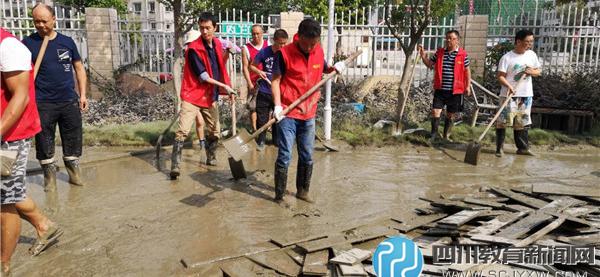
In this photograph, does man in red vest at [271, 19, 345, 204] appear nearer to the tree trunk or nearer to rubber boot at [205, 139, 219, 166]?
rubber boot at [205, 139, 219, 166]

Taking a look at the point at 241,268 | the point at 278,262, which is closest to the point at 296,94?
the point at 278,262

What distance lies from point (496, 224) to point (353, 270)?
1483 mm

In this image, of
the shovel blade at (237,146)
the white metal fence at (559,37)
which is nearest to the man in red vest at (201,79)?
the shovel blade at (237,146)

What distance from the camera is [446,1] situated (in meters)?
9.02

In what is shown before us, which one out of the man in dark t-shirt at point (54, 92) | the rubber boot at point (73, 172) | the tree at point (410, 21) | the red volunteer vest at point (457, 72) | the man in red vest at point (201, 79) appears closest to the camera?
the man in dark t-shirt at point (54, 92)

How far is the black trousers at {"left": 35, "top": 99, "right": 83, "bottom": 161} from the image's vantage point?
519cm

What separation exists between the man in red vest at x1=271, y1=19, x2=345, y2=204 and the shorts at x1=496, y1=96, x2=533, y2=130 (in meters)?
3.38

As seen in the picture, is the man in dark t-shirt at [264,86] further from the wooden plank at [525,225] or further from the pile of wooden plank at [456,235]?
the wooden plank at [525,225]

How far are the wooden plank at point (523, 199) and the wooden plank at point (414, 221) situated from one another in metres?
0.81

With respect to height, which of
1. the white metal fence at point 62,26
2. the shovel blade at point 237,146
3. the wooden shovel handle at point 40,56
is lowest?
the shovel blade at point 237,146

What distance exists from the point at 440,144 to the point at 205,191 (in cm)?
424

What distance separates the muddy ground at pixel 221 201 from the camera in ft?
12.7

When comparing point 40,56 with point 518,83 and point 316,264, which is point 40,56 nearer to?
point 316,264

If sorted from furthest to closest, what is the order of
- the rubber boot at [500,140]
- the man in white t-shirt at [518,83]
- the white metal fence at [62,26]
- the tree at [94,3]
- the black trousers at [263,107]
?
1. the tree at [94,3]
2. the white metal fence at [62,26]
3. the rubber boot at [500,140]
4. the black trousers at [263,107]
5. the man in white t-shirt at [518,83]
